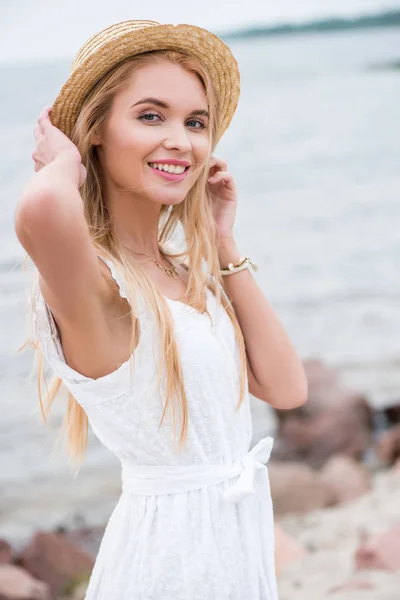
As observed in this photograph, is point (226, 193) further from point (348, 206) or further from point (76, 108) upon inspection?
point (348, 206)

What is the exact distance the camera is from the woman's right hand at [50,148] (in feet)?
4.75

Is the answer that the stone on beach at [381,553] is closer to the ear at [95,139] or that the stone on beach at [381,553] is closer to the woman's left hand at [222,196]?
the woman's left hand at [222,196]

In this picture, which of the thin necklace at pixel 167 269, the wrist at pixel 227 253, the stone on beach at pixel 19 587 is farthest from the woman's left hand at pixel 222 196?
the stone on beach at pixel 19 587

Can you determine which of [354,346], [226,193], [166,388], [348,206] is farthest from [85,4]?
[166,388]

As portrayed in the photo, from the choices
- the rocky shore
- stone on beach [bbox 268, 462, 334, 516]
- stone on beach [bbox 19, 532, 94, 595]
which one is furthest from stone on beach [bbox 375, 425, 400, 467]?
stone on beach [bbox 19, 532, 94, 595]

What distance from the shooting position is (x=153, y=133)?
1.55 meters

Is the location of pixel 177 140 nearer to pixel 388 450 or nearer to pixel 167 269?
pixel 167 269

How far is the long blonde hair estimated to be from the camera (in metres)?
1.50

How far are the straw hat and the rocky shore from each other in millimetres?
2597

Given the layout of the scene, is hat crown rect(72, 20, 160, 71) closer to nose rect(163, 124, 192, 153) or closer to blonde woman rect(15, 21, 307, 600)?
blonde woman rect(15, 21, 307, 600)

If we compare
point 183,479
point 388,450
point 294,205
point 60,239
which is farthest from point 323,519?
A: point 60,239

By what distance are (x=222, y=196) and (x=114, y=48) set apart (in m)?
0.41

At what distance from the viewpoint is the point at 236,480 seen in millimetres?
1590

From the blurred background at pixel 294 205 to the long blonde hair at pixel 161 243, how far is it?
3706mm
